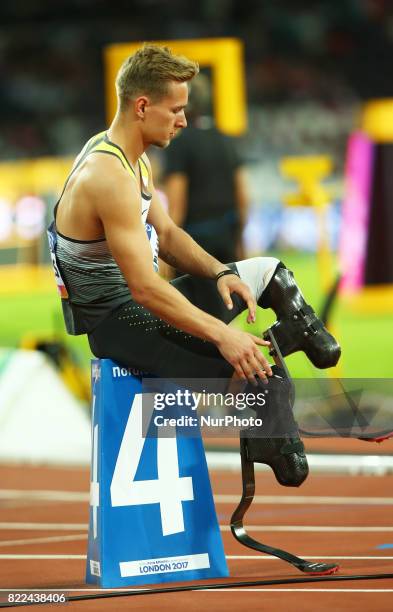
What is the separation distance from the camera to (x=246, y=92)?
91.5 ft

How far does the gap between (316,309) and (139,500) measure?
11.6 meters

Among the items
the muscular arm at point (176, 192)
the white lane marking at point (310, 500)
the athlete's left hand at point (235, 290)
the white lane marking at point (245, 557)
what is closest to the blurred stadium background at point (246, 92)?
the muscular arm at point (176, 192)

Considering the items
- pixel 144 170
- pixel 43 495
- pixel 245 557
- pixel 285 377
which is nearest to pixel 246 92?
pixel 43 495

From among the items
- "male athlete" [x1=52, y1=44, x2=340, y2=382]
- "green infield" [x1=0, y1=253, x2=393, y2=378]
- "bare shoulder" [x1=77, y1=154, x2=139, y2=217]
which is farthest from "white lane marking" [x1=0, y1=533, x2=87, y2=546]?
"green infield" [x1=0, y1=253, x2=393, y2=378]

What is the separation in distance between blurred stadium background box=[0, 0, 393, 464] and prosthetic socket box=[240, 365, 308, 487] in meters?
17.7

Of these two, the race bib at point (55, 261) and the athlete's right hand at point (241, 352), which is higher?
the race bib at point (55, 261)

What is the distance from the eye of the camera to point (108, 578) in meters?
3.89

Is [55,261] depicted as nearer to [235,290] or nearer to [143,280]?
[143,280]

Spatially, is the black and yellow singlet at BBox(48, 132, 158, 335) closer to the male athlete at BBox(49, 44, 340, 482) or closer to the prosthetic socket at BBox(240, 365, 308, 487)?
the male athlete at BBox(49, 44, 340, 482)

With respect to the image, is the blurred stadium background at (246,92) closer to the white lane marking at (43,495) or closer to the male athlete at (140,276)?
the white lane marking at (43,495)

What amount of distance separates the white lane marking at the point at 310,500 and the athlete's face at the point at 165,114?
2588mm

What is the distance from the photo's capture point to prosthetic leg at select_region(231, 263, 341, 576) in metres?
3.88

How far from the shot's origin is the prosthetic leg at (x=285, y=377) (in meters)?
3.88

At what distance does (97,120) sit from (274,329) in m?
24.1
